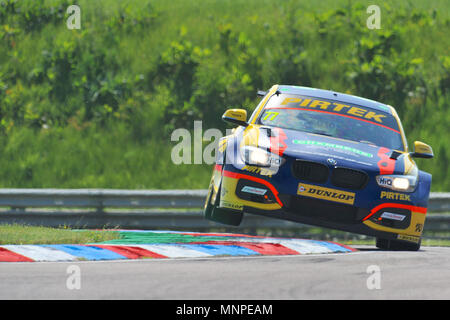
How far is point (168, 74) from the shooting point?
68.2ft

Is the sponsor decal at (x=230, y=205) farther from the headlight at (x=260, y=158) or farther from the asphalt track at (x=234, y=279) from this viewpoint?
the asphalt track at (x=234, y=279)

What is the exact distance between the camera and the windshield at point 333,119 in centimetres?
997

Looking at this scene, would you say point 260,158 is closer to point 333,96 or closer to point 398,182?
point 398,182

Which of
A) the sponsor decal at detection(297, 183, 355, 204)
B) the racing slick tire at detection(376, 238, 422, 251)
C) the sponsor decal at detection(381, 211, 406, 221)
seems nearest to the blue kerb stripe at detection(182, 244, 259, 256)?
the sponsor decal at detection(297, 183, 355, 204)

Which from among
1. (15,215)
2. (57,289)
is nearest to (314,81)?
(15,215)

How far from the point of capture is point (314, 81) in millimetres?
20203

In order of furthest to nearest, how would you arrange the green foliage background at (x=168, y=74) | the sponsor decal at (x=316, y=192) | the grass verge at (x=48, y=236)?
1. the green foliage background at (x=168, y=74)
2. the grass verge at (x=48, y=236)
3. the sponsor decal at (x=316, y=192)

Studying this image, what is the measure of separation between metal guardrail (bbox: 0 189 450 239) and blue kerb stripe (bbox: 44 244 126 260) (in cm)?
440

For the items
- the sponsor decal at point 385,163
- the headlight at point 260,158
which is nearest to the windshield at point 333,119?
the sponsor decal at point 385,163

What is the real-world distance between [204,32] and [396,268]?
1506cm

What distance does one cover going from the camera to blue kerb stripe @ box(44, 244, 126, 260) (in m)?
8.24

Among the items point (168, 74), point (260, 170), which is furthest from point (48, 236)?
point (168, 74)

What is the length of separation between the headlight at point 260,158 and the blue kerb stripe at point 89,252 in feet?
5.68

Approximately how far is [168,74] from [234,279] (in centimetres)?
1430
